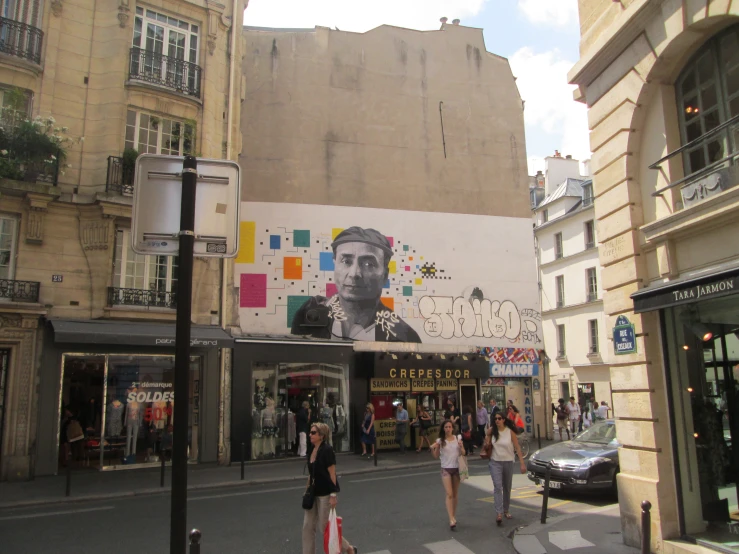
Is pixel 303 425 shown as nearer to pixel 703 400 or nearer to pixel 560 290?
pixel 703 400

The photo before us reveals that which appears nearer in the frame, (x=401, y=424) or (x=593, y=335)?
(x=401, y=424)

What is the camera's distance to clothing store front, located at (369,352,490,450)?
20.5m

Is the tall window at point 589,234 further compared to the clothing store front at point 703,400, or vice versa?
the tall window at point 589,234

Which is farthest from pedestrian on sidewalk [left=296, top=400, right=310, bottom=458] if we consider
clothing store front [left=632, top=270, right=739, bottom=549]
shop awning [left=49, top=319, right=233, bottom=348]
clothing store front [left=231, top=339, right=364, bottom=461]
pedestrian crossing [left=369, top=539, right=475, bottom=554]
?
clothing store front [left=632, top=270, right=739, bottom=549]

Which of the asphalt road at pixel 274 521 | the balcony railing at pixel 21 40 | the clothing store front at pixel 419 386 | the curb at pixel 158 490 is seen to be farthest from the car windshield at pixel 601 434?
the balcony railing at pixel 21 40

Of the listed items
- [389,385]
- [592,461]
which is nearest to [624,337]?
[592,461]

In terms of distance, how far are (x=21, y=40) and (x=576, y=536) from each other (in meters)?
17.8

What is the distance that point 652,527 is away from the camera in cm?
729

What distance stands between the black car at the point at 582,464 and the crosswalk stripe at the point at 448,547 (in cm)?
361

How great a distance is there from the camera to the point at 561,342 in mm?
39094

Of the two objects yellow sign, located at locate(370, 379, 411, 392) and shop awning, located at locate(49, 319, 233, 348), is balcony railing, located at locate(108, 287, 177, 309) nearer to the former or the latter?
shop awning, located at locate(49, 319, 233, 348)

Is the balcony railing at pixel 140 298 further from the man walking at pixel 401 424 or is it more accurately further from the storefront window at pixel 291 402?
the man walking at pixel 401 424

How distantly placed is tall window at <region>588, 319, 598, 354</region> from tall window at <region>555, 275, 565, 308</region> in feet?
11.0

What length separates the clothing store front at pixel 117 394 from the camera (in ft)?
49.0
